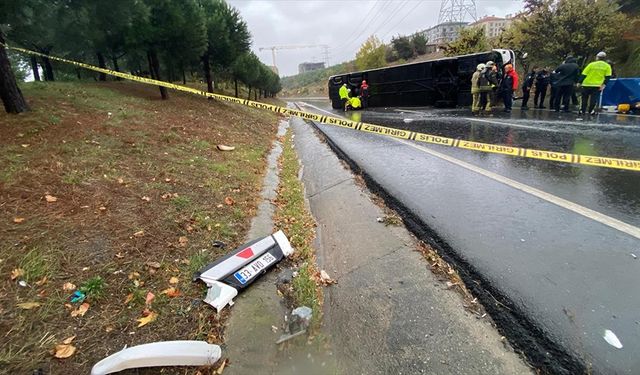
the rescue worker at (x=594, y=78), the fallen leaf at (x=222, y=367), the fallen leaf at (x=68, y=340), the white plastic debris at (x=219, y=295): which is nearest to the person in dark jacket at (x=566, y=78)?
the rescue worker at (x=594, y=78)

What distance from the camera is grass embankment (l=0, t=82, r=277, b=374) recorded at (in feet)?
8.64

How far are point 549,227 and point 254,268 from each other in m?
3.13

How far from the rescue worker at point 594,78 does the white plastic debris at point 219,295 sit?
519 inches

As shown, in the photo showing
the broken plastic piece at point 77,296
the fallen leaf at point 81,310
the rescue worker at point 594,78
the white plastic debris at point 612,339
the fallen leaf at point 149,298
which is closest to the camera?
the white plastic debris at point 612,339

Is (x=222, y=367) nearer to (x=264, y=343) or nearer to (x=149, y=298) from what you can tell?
(x=264, y=343)

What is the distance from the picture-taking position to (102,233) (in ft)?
12.5

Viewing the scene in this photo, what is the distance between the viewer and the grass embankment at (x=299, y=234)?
3244 mm

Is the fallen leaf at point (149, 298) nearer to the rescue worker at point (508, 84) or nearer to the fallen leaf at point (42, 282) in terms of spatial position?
the fallen leaf at point (42, 282)

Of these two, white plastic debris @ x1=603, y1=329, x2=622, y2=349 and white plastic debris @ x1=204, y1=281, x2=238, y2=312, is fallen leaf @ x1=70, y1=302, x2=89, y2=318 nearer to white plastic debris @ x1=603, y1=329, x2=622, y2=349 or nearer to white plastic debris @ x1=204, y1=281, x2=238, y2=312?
white plastic debris @ x1=204, y1=281, x2=238, y2=312

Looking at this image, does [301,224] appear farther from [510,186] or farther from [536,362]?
[536,362]

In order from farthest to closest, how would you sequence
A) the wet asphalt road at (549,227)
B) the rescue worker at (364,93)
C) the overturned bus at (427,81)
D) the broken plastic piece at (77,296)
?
the rescue worker at (364,93), the overturned bus at (427,81), the broken plastic piece at (77,296), the wet asphalt road at (549,227)

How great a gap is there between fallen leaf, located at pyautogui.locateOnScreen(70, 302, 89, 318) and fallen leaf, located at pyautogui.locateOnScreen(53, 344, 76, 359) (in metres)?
0.32

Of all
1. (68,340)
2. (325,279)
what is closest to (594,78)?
(325,279)

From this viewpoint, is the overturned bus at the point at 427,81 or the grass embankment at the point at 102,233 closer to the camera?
the grass embankment at the point at 102,233
